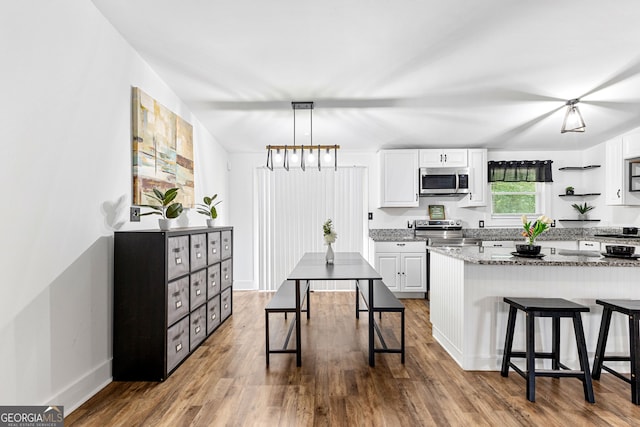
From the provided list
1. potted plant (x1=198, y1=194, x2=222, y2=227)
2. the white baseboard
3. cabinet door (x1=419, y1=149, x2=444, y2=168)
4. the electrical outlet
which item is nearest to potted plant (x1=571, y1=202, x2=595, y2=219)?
cabinet door (x1=419, y1=149, x2=444, y2=168)

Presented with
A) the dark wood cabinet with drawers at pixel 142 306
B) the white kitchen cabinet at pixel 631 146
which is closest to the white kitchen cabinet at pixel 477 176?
the white kitchen cabinet at pixel 631 146

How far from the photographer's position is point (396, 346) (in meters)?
3.23

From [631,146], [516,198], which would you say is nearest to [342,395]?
[516,198]

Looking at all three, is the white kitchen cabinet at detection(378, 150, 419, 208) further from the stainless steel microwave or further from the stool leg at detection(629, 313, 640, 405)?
the stool leg at detection(629, 313, 640, 405)

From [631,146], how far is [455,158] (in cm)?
209

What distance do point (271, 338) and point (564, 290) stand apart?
2.62 metres

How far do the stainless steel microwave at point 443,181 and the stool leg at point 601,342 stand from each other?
294 cm

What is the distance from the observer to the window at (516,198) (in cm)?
558

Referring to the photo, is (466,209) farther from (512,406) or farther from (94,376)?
(94,376)

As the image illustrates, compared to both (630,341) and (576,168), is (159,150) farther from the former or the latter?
(576,168)

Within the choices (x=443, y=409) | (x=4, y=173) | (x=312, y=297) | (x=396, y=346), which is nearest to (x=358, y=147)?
(x=312, y=297)

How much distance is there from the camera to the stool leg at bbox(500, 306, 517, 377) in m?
2.54

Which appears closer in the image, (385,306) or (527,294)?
(527,294)

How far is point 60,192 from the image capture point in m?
2.16
